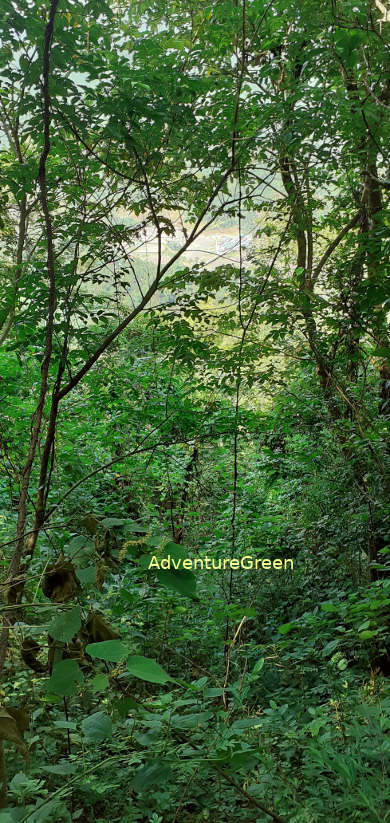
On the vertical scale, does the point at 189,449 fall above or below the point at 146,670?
above

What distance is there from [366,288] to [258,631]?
2.49 m

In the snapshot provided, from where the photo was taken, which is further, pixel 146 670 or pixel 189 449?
pixel 189 449

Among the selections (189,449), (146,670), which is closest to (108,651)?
(146,670)

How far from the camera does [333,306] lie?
11.9 feet

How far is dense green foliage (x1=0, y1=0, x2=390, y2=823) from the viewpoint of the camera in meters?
1.49

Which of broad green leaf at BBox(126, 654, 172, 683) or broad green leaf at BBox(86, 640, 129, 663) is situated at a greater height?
broad green leaf at BBox(86, 640, 129, 663)

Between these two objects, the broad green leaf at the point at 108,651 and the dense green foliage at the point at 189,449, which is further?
the dense green foliage at the point at 189,449

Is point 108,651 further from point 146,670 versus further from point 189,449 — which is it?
point 189,449

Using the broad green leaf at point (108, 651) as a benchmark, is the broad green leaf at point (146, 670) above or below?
below

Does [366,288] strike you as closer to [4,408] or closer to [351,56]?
[351,56]

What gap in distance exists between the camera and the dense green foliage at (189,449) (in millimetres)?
1487

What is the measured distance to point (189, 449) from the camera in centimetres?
615

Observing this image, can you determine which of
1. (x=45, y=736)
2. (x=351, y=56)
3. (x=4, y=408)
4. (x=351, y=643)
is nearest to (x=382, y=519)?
(x=351, y=643)

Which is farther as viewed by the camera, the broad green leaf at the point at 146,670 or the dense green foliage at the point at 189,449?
the dense green foliage at the point at 189,449
